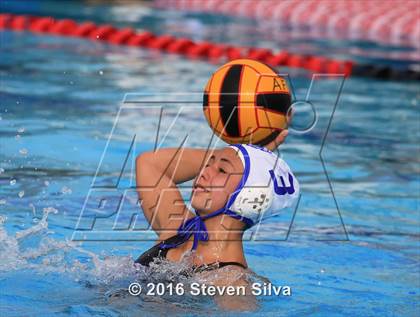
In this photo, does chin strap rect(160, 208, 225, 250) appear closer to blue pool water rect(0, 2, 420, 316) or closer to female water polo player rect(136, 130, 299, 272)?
female water polo player rect(136, 130, 299, 272)

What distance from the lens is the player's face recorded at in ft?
10.3

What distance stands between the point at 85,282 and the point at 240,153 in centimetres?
74

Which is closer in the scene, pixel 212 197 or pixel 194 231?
pixel 212 197

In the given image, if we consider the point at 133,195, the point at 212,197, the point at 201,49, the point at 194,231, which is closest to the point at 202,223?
the point at 194,231

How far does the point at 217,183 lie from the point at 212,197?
Answer: 0.05 m

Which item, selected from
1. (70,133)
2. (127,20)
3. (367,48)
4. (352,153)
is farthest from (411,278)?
(127,20)

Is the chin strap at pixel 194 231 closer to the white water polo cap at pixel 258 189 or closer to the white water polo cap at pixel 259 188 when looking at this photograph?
the white water polo cap at pixel 258 189

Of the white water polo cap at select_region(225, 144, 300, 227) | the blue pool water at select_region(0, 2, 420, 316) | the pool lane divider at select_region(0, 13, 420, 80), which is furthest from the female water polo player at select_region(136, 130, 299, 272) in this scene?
the pool lane divider at select_region(0, 13, 420, 80)

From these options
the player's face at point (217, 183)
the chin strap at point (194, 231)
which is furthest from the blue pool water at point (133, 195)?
the player's face at point (217, 183)

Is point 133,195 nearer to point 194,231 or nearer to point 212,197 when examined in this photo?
point 194,231

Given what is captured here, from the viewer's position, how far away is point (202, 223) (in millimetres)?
3275

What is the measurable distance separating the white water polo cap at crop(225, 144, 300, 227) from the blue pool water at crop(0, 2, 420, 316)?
0.32 meters

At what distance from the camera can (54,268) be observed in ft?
12.0

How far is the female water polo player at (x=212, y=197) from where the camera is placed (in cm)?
316
